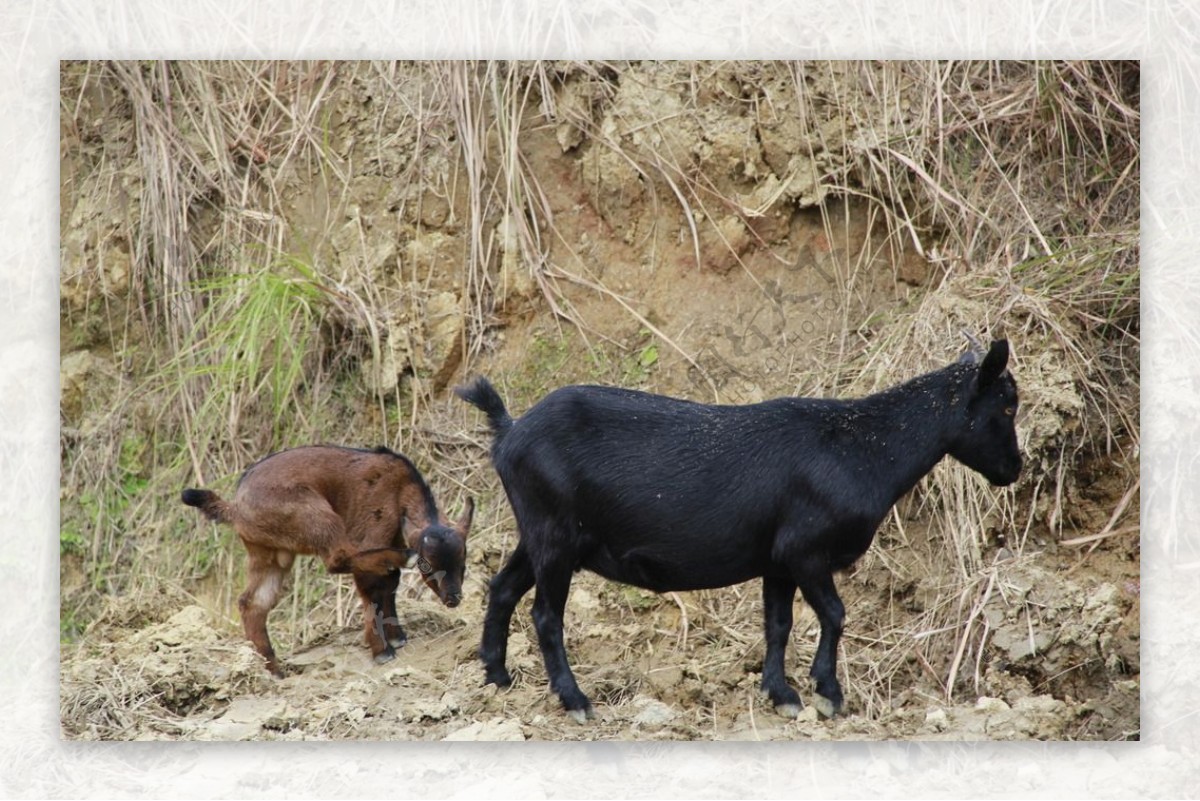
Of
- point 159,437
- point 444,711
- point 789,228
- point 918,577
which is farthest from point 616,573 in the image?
point 159,437

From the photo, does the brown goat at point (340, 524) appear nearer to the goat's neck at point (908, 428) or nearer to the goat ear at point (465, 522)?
the goat ear at point (465, 522)

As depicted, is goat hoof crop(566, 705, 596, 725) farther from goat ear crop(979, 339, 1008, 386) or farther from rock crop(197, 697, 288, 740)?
goat ear crop(979, 339, 1008, 386)

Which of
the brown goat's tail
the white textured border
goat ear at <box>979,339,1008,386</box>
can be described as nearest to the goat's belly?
the white textured border

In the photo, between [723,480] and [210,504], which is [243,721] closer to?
[210,504]

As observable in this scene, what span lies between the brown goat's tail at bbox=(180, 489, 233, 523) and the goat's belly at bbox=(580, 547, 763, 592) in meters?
1.22

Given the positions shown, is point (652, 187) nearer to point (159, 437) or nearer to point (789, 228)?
point (789, 228)

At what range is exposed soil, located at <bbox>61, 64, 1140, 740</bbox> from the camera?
5.62m

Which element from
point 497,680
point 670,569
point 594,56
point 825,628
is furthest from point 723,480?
point 594,56

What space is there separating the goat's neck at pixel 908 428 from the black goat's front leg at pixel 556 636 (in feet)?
3.39

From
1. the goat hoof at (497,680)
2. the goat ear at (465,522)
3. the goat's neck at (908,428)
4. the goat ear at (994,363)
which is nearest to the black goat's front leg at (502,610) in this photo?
the goat hoof at (497,680)

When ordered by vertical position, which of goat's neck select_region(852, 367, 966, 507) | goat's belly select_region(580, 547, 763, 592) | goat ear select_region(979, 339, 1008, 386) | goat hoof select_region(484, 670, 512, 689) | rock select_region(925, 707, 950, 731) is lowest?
rock select_region(925, 707, 950, 731)

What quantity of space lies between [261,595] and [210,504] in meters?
0.35

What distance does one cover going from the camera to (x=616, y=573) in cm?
544

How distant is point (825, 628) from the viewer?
5359 millimetres
